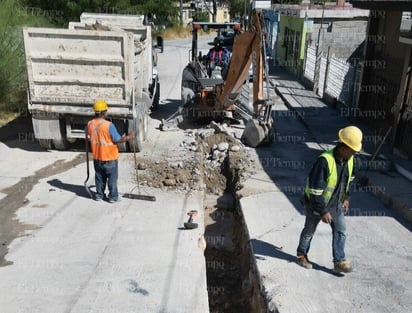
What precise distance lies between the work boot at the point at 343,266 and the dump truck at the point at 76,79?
187 inches

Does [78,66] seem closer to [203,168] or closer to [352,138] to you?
[203,168]

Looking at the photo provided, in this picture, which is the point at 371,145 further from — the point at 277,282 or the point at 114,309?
the point at 114,309

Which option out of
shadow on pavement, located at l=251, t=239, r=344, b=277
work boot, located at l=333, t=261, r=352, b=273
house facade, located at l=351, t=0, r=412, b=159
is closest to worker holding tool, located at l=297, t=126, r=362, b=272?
work boot, located at l=333, t=261, r=352, b=273

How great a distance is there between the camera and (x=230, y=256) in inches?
295

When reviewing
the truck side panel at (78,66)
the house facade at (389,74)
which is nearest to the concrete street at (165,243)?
the house facade at (389,74)

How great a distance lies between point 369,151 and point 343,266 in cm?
568

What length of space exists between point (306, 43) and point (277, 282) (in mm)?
17187

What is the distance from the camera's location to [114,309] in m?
4.84

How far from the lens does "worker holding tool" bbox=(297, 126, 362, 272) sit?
4844 millimetres

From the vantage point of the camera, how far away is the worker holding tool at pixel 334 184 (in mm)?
4844

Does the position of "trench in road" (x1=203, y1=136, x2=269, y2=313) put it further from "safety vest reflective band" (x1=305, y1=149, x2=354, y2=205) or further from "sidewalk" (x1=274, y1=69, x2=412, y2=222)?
"sidewalk" (x1=274, y1=69, x2=412, y2=222)

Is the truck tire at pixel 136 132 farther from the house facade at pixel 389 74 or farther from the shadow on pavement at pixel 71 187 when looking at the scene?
the house facade at pixel 389 74

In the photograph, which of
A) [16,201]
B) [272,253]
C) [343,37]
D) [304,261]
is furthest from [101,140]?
[343,37]

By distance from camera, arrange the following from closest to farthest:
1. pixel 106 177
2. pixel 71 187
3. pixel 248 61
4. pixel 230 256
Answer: pixel 230 256, pixel 106 177, pixel 71 187, pixel 248 61
